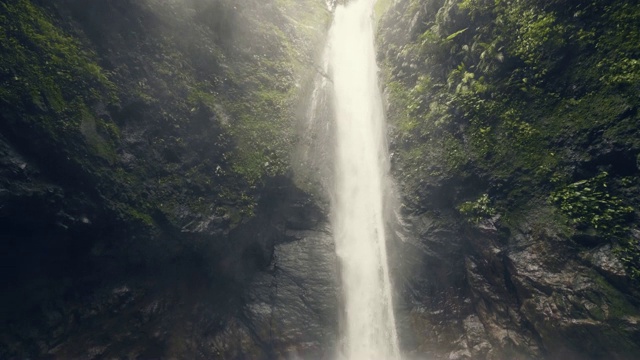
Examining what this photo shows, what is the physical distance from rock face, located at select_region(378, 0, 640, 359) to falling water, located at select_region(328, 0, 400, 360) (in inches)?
39.2

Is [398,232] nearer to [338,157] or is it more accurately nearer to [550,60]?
[338,157]

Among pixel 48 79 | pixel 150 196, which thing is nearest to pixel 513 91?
pixel 150 196

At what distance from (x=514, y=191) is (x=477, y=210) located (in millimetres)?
1297

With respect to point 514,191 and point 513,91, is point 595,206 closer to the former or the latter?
point 514,191

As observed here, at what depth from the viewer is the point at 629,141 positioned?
8.26 meters

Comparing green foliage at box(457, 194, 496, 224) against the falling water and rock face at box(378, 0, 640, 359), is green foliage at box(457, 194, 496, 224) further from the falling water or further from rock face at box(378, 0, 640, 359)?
the falling water

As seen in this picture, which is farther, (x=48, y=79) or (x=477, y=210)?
(x=477, y=210)

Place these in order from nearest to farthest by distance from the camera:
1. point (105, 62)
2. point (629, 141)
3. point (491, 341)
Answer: point (629, 141) → point (491, 341) → point (105, 62)

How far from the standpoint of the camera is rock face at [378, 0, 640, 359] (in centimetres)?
845

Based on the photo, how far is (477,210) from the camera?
36.9 ft

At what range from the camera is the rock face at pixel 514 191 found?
27.7ft

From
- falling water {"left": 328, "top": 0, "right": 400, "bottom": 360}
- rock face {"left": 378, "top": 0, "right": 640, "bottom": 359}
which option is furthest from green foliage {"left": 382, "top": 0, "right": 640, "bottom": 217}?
falling water {"left": 328, "top": 0, "right": 400, "bottom": 360}

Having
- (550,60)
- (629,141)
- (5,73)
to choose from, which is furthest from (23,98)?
(629,141)

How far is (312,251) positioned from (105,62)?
10.1 m
